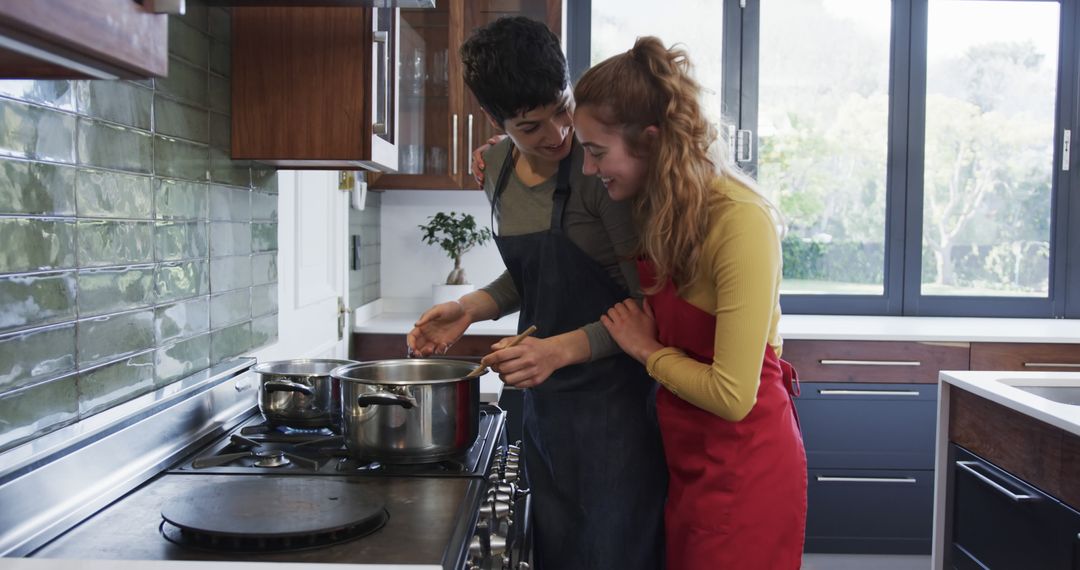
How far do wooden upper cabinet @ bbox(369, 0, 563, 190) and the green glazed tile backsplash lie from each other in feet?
4.58

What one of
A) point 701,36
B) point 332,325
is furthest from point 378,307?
point 701,36

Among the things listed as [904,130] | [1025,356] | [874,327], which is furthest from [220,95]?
[904,130]

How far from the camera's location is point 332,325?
287 cm

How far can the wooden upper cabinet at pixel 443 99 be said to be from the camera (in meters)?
3.33

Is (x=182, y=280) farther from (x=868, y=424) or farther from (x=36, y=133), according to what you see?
(x=868, y=424)

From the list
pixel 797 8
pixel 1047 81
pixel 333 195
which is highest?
pixel 797 8

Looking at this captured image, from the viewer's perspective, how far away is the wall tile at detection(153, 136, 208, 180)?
154cm

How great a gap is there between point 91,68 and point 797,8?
3488mm

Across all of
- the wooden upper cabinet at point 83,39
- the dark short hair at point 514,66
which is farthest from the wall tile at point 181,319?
the wooden upper cabinet at point 83,39

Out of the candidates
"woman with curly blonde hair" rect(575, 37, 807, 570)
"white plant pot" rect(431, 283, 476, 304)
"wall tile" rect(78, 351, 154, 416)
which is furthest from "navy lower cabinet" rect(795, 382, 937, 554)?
"wall tile" rect(78, 351, 154, 416)

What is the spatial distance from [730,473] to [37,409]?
1026 millimetres

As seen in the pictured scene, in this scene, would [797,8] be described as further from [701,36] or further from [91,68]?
[91,68]

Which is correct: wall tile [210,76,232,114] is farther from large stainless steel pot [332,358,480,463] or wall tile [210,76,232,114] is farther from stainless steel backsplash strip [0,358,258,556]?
large stainless steel pot [332,358,480,463]

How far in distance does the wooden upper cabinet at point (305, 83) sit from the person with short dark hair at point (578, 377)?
31 cm
